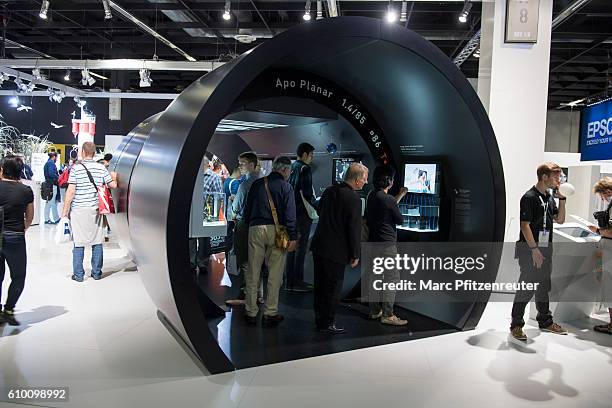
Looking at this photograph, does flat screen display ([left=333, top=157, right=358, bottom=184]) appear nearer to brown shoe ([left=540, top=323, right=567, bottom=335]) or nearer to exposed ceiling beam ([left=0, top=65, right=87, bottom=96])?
brown shoe ([left=540, top=323, right=567, bottom=335])

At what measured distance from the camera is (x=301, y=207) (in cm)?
541

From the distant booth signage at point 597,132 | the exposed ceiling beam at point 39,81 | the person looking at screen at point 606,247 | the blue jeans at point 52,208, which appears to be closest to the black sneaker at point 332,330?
the person looking at screen at point 606,247

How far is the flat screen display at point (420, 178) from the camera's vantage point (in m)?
4.99

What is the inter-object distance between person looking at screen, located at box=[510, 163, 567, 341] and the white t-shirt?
4.77m

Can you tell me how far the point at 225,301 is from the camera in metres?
5.23

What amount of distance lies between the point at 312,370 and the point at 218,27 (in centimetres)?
880

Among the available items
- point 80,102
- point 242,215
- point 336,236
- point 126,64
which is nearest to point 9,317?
point 242,215

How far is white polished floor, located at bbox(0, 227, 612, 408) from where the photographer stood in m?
2.99

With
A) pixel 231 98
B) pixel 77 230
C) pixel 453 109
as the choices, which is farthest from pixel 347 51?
pixel 77 230

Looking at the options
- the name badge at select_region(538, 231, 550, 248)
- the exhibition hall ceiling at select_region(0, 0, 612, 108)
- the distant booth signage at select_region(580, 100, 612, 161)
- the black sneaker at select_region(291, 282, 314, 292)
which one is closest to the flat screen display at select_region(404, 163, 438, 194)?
the name badge at select_region(538, 231, 550, 248)

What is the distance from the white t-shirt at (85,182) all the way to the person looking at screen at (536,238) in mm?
4771

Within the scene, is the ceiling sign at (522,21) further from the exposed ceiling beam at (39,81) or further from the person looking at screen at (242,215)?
the exposed ceiling beam at (39,81)

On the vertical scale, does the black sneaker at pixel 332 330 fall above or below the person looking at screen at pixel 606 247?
below

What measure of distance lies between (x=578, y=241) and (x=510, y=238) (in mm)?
1074
